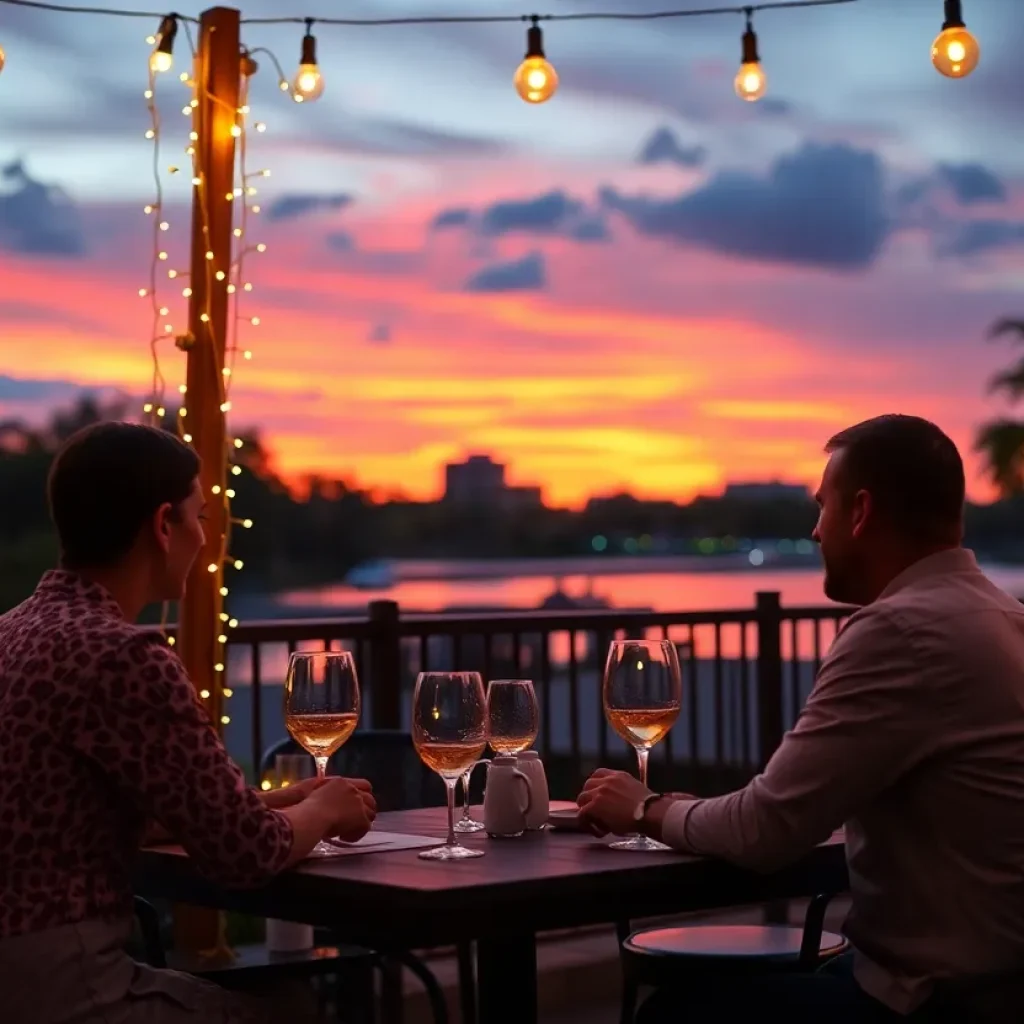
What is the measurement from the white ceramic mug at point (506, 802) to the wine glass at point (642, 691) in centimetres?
18

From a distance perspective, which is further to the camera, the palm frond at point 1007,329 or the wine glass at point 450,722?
the palm frond at point 1007,329

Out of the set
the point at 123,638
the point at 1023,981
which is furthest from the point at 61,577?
the point at 1023,981

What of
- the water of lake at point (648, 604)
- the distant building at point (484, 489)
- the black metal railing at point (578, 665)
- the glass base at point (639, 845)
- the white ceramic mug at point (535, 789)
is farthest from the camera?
the water of lake at point (648, 604)

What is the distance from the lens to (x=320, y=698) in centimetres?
273

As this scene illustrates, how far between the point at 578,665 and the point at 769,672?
1.09 metres

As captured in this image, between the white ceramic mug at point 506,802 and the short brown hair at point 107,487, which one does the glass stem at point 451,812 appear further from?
the short brown hair at point 107,487

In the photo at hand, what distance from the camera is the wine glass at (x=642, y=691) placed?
2748 mm

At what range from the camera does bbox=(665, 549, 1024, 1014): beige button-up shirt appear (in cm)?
231

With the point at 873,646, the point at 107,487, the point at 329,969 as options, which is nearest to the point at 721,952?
the point at 329,969

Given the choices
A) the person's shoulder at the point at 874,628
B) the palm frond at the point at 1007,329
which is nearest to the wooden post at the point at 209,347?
the person's shoulder at the point at 874,628

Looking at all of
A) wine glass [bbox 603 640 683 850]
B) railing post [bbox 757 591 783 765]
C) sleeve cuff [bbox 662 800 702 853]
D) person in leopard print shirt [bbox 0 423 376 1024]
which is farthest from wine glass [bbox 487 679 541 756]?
railing post [bbox 757 591 783 765]

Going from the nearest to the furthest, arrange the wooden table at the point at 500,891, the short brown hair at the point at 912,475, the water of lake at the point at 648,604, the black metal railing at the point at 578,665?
the wooden table at the point at 500,891
the short brown hair at the point at 912,475
the black metal railing at the point at 578,665
the water of lake at the point at 648,604

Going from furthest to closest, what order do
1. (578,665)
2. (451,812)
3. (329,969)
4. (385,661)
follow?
(578,665) → (385,661) → (329,969) → (451,812)

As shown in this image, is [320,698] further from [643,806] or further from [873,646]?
[873,646]
